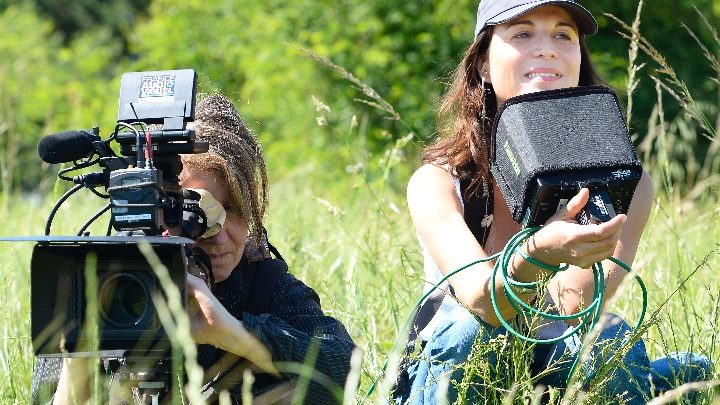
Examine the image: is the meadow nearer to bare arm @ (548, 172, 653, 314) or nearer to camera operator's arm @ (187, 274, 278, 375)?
bare arm @ (548, 172, 653, 314)

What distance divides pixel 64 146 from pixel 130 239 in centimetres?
35

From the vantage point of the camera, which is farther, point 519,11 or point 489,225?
point 489,225

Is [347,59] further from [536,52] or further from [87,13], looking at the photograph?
[87,13]

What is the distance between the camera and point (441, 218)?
2420 mm

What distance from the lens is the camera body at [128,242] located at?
76.6 inches

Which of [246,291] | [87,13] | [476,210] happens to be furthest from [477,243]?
[87,13]

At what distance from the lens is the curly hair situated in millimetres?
2434

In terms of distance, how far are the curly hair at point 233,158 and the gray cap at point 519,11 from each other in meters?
0.60

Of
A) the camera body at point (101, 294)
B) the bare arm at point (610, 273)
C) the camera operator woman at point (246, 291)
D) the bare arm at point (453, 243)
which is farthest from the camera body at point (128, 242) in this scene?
the bare arm at point (610, 273)

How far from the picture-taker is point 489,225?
8.40 ft

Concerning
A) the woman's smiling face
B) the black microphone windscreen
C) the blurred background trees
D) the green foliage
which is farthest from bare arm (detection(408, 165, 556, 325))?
the green foliage

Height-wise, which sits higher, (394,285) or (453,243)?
(453,243)

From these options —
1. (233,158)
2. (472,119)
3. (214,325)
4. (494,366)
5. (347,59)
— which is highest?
(347,59)

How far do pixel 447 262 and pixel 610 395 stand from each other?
46 cm
